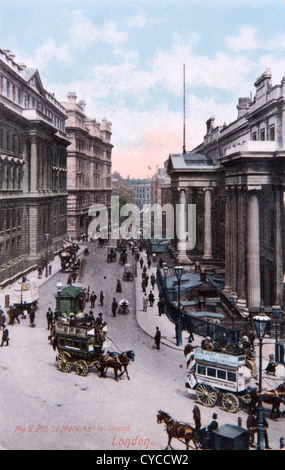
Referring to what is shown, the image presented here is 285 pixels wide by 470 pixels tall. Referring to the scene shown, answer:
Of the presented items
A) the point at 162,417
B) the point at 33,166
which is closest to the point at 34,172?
the point at 33,166

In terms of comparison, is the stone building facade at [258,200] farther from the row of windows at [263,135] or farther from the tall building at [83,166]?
the tall building at [83,166]

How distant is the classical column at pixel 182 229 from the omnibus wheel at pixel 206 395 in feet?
100

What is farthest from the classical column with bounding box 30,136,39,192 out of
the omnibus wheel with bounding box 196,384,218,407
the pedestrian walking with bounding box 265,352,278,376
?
the omnibus wheel with bounding box 196,384,218,407

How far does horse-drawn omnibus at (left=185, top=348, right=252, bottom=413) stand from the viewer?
18.8 metres

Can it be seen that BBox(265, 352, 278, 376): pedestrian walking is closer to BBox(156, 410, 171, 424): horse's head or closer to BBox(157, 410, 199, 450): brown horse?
BBox(156, 410, 171, 424): horse's head

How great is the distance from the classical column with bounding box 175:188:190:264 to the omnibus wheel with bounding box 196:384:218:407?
100 ft

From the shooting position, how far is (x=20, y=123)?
45.1 metres

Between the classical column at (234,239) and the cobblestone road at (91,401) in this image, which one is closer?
the cobblestone road at (91,401)

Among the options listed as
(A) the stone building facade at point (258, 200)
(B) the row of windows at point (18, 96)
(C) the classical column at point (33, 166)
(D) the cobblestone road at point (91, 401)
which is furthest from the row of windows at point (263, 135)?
(C) the classical column at point (33, 166)

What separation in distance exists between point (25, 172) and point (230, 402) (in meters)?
34.3

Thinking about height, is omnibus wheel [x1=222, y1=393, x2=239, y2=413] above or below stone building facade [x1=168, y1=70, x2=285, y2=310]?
below

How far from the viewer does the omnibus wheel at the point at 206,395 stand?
1909 centimetres

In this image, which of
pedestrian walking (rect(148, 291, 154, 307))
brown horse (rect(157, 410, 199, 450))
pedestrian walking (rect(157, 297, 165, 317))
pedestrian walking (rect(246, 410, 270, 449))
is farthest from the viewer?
pedestrian walking (rect(148, 291, 154, 307))

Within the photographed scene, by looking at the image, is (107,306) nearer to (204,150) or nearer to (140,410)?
(140,410)
